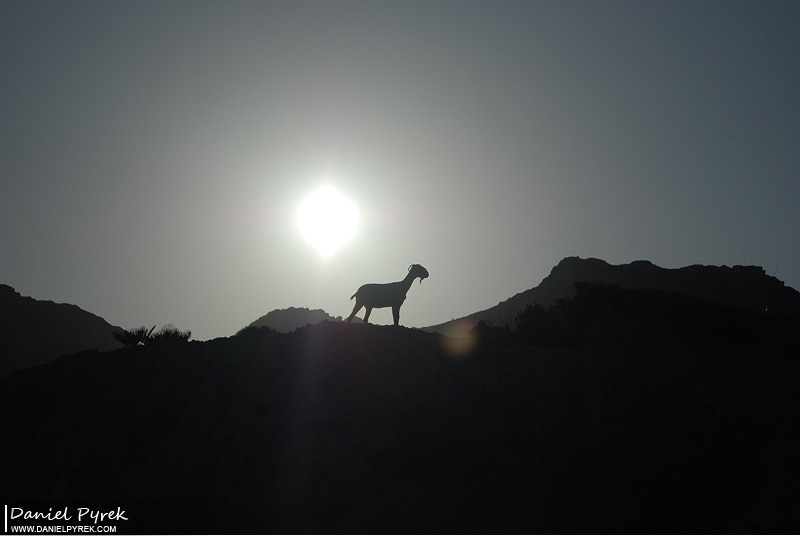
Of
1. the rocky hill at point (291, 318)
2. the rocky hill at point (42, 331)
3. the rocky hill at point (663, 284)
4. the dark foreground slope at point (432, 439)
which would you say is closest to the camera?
the dark foreground slope at point (432, 439)

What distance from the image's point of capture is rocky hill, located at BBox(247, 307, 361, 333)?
64.1m

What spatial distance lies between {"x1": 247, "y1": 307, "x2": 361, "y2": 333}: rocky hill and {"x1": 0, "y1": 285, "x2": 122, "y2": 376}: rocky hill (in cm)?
1698

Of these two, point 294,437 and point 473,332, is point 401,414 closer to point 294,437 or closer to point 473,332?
point 294,437

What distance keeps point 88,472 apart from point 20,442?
367cm

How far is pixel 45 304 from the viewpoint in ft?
200

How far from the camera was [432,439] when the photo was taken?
10.3 meters

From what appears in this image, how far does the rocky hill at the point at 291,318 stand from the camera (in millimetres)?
64125

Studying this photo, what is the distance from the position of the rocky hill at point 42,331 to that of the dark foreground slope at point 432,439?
43547mm
